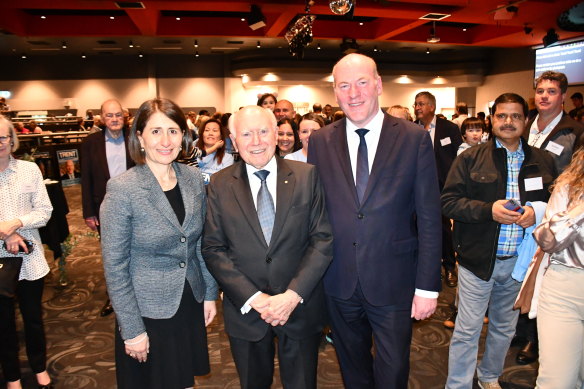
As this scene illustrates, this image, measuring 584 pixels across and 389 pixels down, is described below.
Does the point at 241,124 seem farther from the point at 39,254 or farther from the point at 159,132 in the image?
the point at 39,254

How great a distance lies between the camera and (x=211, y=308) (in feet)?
6.65

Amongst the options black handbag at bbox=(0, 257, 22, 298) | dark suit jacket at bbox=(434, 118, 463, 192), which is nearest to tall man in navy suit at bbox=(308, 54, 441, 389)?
black handbag at bbox=(0, 257, 22, 298)

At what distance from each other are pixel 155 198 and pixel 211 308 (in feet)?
2.06

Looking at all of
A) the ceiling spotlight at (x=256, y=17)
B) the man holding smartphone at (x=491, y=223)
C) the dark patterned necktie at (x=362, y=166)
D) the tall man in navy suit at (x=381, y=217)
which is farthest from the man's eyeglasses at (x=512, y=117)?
the ceiling spotlight at (x=256, y=17)

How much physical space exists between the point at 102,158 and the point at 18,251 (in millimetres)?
1420

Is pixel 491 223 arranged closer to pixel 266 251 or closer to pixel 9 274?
pixel 266 251

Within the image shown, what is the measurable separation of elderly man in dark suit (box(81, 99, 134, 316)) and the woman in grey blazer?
6.52 ft

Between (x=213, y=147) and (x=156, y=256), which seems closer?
(x=156, y=256)

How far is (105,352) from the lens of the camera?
3244 millimetres

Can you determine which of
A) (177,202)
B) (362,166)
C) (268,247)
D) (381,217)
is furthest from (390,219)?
(177,202)

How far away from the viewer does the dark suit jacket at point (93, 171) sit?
368 cm

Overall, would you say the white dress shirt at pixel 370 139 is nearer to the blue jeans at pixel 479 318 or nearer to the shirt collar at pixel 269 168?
the shirt collar at pixel 269 168

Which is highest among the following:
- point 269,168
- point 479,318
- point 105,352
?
point 269,168

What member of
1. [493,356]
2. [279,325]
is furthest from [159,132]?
[493,356]
